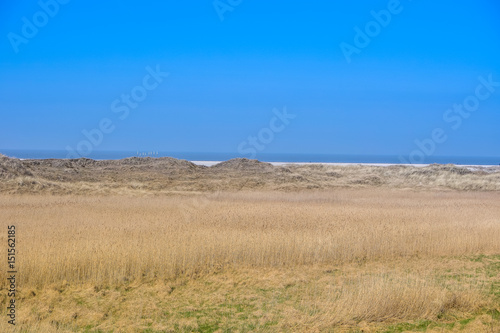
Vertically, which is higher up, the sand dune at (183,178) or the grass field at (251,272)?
the sand dune at (183,178)

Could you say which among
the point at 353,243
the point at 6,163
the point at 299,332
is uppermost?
the point at 6,163

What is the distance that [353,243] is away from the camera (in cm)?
1427

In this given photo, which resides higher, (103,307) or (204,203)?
(204,203)

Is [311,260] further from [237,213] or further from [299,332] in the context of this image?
[237,213]

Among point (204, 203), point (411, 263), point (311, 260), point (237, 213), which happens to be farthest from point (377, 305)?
point (204, 203)

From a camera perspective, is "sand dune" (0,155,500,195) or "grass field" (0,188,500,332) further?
"sand dune" (0,155,500,195)

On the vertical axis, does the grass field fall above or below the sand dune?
below

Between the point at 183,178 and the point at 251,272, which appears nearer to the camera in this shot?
the point at 251,272

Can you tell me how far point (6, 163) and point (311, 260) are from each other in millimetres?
27817

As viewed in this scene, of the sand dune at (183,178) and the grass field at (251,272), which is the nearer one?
the grass field at (251,272)

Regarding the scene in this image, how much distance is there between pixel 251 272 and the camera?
1218 cm

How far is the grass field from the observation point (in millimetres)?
8992

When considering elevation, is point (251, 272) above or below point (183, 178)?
below

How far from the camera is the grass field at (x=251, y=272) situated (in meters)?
8.99
